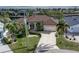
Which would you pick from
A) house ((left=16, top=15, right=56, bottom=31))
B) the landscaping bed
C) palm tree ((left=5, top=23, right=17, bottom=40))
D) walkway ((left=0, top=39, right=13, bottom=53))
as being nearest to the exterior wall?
house ((left=16, top=15, right=56, bottom=31))

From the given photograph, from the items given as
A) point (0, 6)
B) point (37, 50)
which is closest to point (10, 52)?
point (37, 50)

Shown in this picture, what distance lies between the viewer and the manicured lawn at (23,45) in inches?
123

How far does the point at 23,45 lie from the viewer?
3131 millimetres

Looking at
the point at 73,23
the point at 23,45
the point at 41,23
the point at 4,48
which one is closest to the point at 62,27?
the point at 73,23

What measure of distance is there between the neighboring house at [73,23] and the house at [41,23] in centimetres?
16

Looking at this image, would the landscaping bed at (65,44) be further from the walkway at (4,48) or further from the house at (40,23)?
the walkway at (4,48)

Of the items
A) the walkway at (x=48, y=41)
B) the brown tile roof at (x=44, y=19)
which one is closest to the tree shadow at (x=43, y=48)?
the walkway at (x=48, y=41)

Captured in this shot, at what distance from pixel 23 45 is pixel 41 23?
1.00 ft

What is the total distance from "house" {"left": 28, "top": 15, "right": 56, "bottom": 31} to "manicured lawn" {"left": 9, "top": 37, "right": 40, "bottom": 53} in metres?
0.13

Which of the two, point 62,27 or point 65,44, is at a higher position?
point 62,27

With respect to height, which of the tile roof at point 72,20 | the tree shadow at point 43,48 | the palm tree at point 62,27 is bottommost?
the tree shadow at point 43,48

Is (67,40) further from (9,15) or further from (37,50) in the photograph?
(9,15)

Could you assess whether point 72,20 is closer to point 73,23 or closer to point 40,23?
point 73,23

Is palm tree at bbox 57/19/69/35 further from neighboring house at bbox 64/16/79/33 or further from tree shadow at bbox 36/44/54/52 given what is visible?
tree shadow at bbox 36/44/54/52
